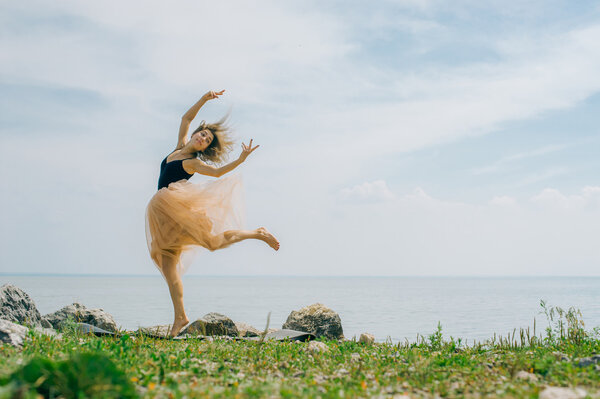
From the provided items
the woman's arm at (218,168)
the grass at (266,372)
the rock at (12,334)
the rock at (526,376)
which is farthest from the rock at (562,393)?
the rock at (12,334)

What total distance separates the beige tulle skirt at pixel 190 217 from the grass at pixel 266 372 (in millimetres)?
1942

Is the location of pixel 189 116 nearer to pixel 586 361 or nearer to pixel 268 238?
pixel 268 238

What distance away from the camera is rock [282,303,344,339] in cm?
936

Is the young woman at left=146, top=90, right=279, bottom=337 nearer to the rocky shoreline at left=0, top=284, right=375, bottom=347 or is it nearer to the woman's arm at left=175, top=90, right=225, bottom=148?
the woman's arm at left=175, top=90, right=225, bottom=148

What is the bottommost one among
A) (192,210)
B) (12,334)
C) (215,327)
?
(215,327)

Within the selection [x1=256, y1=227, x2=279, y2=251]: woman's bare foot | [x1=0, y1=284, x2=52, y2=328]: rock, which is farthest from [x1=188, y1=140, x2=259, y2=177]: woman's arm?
[x1=0, y1=284, x2=52, y2=328]: rock

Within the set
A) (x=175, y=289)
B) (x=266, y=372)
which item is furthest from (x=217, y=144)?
(x=266, y=372)

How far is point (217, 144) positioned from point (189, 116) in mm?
678

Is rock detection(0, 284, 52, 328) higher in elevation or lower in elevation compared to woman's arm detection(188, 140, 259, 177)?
lower

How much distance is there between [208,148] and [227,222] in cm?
130

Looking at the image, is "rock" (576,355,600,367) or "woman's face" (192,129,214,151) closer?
"rock" (576,355,600,367)

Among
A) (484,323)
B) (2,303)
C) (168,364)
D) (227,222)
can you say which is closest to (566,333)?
(227,222)

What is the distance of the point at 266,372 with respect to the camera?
15.7 ft

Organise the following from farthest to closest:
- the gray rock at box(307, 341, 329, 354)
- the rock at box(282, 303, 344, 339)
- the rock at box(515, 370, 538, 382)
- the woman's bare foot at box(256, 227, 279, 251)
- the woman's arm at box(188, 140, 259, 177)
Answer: the rock at box(282, 303, 344, 339) < the woman's bare foot at box(256, 227, 279, 251) < the woman's arm at box(188, 140, 259, 177) < the gray rock at box(307, 341, 329, 354) < the rock at box(515, 370, 538, 382)
